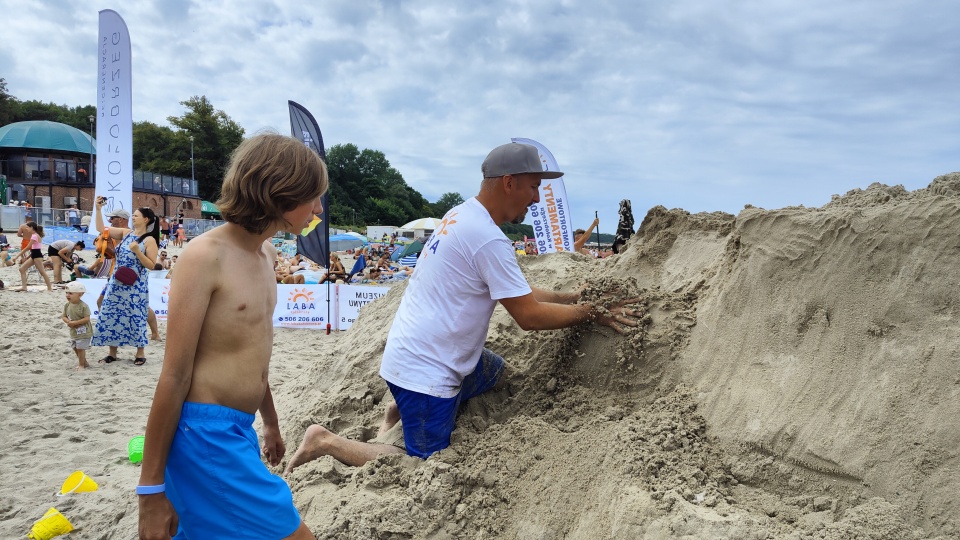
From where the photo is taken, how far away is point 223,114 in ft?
159

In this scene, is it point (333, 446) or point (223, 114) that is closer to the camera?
point (333, 446)

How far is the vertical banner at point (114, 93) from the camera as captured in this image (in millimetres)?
10617

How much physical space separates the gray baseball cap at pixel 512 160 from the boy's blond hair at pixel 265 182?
3.30ft

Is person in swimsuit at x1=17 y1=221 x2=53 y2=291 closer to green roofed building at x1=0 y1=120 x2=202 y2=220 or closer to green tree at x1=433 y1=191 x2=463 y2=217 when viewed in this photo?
green roofed building at x1=0 y1=120 x2=202 y2=220

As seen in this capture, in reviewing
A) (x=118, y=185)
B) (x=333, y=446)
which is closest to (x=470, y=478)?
(x=333, y=446)

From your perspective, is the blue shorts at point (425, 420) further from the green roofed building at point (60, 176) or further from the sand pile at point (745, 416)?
the green roofed building at point (60, 176)

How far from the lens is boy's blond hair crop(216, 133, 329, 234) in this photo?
1876 mm

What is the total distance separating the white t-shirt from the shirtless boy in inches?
33.9

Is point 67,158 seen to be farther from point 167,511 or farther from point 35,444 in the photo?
point 167,511

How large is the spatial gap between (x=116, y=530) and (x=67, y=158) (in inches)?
1796

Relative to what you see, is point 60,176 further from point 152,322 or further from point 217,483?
point 217,483

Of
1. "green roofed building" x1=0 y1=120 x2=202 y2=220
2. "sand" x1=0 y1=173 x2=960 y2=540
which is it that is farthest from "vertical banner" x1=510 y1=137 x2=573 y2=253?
"green roofed building" x1=0 y1=120 x2=202 y2=220

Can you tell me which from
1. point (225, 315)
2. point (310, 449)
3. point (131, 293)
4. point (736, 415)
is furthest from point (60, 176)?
point (736, 415)

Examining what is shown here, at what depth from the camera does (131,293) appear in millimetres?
7023
